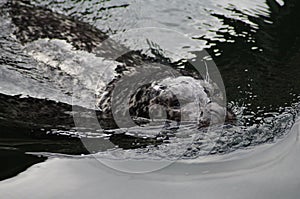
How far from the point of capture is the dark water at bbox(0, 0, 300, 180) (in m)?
5.41

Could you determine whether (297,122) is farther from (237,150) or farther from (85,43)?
(85,43)

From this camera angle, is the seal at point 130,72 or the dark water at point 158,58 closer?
the dark water at point 158,58

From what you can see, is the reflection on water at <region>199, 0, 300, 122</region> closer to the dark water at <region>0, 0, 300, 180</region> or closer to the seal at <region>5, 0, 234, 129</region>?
the dark water at <region>0, 0, 300, 180</region>

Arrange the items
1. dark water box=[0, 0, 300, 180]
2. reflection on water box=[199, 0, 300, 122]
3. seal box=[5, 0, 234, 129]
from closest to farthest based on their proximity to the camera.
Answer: dark water box=[0, 0, 300, 180] < seal box=[5, 0, 234, 129] < reflection on water box=[199, 0, 300, 122]

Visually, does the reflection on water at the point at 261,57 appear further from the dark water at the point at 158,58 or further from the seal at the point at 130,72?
the seal at the point at 130,72

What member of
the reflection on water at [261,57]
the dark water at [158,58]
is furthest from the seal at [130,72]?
the reflection on water at [261,57]

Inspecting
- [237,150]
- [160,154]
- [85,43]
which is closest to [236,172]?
[237,150]

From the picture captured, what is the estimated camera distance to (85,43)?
22.9 ft

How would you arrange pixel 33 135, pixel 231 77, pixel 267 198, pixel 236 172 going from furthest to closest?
1. pixel 231 77
2. pixel 33 135
3. pixel 236 172
4. pixel 267 198

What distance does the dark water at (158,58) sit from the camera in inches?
213

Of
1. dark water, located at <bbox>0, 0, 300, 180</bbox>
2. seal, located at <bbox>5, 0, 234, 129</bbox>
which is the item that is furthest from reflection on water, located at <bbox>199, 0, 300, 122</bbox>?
seal, located at <bbox>5, 0, 234, 129</bbox>

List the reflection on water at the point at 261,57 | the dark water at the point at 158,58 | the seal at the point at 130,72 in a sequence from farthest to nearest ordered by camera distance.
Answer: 1. the reflection on water at the point at 261,57
2. the seal at the point at 130,72
3. the dark water at the point at 158,58

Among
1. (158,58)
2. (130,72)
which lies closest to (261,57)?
(158,58)

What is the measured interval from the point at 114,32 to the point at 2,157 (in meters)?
3.29
